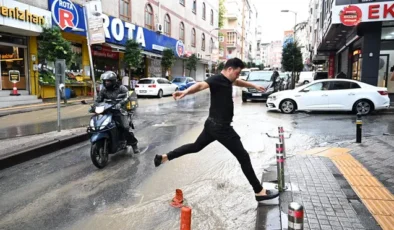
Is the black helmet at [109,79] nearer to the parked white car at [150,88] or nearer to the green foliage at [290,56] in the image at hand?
the parked white car at [150,88]

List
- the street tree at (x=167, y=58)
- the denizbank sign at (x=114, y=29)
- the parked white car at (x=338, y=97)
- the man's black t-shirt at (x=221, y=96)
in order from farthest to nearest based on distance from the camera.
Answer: the street tree at (x=167, y=58), the denizbank sign at (x=114, y=29), the parked white car at (x=338, y=97), the man's black t-shirt at (x=221, y=96)

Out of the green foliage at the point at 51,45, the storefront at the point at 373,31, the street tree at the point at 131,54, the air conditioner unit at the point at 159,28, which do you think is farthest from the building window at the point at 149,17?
the storefront at the point at 373,31

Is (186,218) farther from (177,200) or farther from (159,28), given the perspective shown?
(159,28)

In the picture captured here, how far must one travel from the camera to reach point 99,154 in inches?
240

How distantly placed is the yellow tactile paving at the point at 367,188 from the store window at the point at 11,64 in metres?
15.4

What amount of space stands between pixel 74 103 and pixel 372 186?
15965 mm

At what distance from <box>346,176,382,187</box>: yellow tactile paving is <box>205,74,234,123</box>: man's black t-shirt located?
2.24 metres

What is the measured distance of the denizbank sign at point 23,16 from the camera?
14422 mm

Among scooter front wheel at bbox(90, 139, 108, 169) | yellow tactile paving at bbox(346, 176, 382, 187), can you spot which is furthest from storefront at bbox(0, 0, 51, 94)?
yellow tactile paving at bbox(346, 176, 382, 187)

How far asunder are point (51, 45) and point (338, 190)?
620 inches

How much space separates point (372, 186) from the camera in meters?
4.77

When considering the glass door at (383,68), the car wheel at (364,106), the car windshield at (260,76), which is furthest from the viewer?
the car windshield at (260,76)

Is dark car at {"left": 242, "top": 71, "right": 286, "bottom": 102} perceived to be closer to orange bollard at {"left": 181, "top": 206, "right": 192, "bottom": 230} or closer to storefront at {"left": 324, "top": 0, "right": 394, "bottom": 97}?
storefront at {"left": 324, "top": 0, "right": 394, "bottom": 97}

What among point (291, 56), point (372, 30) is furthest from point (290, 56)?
point (372, 30)
